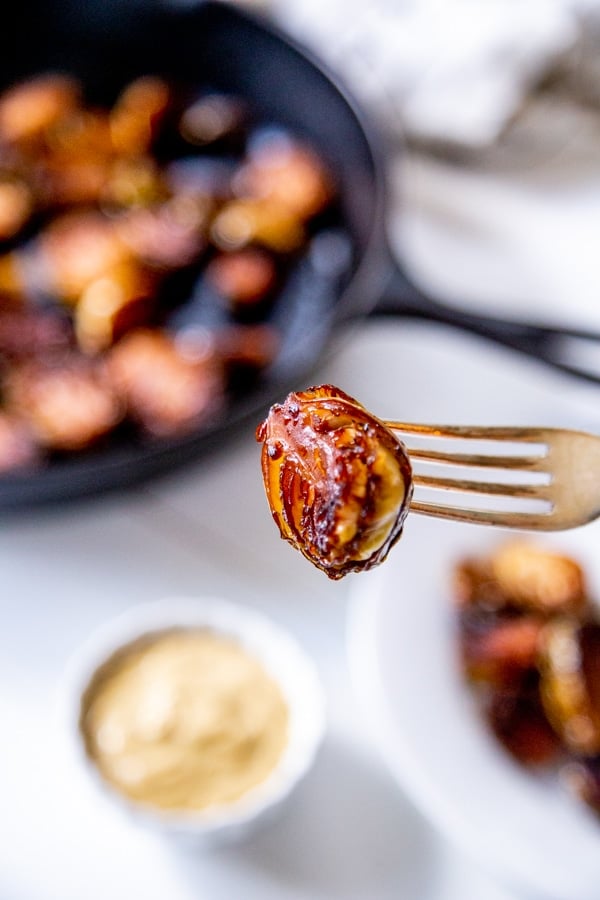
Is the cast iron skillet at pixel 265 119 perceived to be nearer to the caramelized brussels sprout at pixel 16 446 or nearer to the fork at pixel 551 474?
the caramelized brussels sprout at pixel 16 446

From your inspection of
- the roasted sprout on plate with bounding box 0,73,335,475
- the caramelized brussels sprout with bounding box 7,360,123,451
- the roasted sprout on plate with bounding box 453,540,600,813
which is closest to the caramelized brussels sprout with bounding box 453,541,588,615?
the roasted sprout on plate with bounding box 453,540,600,813

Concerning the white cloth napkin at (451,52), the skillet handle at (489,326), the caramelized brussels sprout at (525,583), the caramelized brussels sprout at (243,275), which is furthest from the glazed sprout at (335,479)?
the white cloth napkin at (451,52)

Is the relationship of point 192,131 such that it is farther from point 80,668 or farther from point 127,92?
point 80,668

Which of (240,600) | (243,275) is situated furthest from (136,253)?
(240,600)

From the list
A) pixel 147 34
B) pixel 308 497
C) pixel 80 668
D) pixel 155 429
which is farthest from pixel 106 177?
pixel 308 497

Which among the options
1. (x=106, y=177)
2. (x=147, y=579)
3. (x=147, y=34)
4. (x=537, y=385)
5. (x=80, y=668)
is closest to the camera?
(x=80, y=668)

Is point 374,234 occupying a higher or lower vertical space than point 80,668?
higher
